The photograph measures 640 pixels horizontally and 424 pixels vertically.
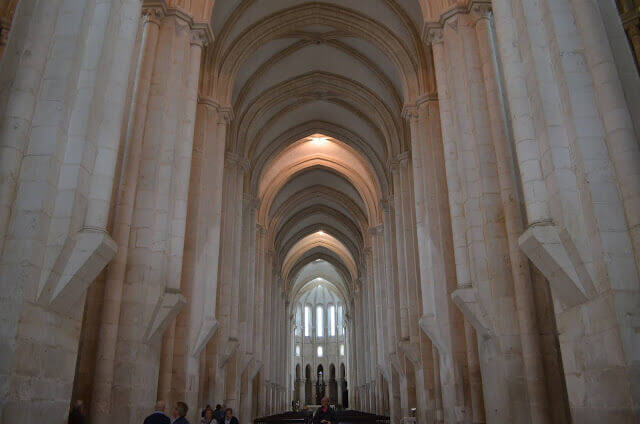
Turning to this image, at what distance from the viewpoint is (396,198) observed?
64.2ft

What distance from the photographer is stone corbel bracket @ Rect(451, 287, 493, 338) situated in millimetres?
8930

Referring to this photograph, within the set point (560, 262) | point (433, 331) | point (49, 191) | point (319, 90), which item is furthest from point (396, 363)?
point (49, 191)

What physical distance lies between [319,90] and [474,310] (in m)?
15.4

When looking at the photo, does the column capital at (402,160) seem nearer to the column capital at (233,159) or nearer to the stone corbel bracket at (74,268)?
the column capital at (233,159)

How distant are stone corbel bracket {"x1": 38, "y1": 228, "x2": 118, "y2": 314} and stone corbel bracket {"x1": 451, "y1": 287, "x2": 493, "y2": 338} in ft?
20.2

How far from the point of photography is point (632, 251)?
539 cm

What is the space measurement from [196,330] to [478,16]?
367 inches

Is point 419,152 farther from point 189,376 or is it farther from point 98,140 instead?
point 98,140

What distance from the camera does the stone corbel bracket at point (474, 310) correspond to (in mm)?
8930

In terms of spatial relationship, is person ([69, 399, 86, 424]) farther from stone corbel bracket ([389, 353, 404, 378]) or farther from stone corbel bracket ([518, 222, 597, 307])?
stone corbel bracket ([389, 353, 404, 378])

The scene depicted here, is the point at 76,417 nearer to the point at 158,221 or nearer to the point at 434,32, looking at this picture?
the point at 158,221

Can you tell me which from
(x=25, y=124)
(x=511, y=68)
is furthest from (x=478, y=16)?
(x=25, y=124)

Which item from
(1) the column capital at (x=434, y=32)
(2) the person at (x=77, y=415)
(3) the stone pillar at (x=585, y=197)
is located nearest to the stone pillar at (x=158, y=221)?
(2) the person at (x=77, y=415)

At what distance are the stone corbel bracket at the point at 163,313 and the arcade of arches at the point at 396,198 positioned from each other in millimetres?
28
